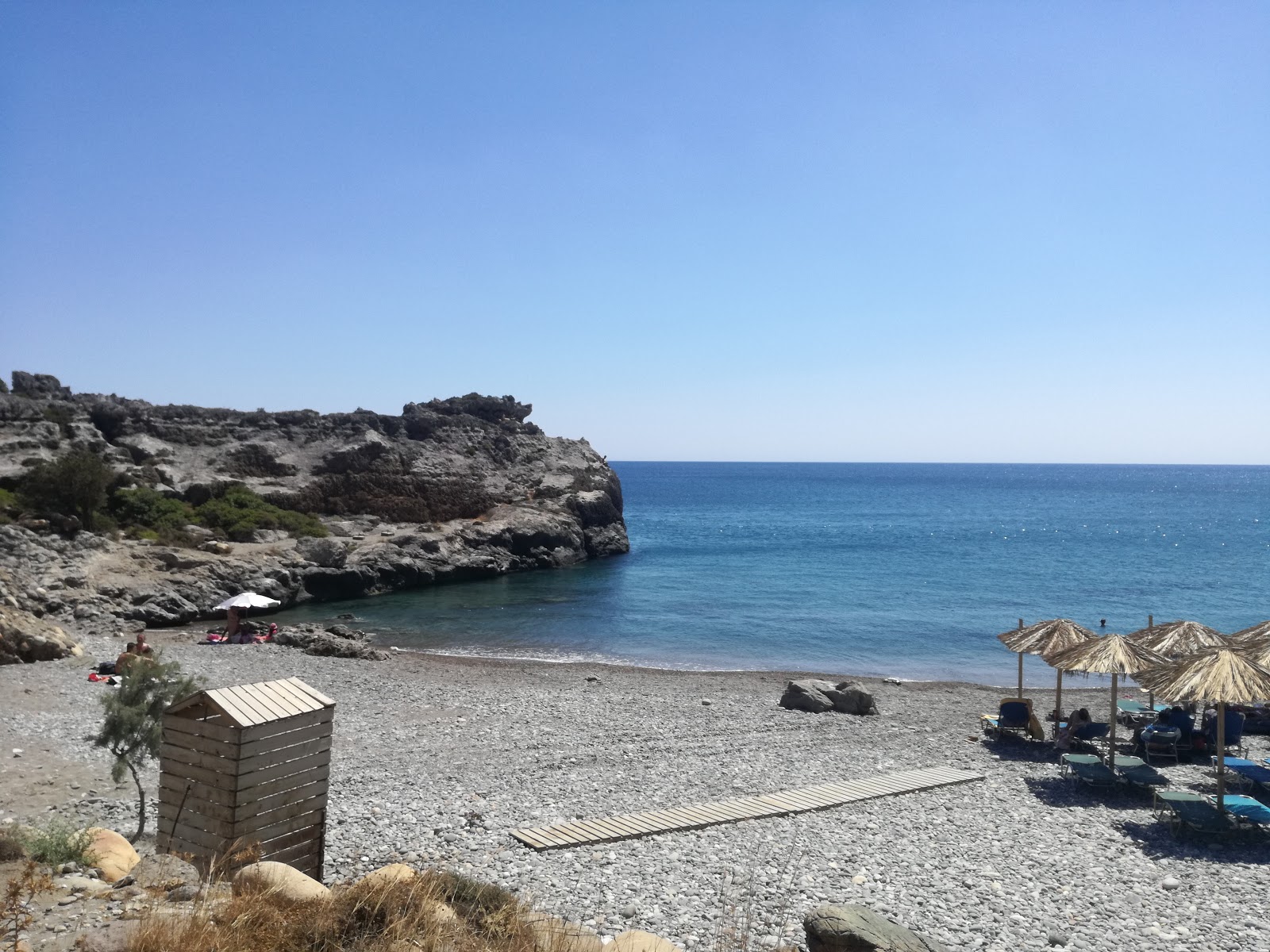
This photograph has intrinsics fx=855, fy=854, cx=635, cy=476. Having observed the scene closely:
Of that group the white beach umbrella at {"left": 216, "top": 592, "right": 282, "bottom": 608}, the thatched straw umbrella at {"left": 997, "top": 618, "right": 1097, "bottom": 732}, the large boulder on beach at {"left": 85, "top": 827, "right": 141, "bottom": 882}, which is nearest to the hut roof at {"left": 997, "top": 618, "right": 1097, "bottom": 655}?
the thatched straw umbrella at {"left": 997, "top": 618, "right": 1097, "bottom": 732}

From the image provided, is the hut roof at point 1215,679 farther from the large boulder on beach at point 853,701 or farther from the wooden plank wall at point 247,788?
the wooden plank wall at point 247,788

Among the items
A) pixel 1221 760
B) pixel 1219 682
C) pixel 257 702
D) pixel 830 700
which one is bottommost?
pixel 830 700

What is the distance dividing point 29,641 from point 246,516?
2293 centimetres

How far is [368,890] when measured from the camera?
562 cm

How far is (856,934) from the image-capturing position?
6.36 metres

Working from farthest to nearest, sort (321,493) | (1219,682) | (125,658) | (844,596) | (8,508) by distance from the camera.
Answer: (321,493), (844,596), (8,508), (125,658), (1219,682)

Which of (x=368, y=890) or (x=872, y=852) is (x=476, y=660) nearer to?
(x=872, y=852)

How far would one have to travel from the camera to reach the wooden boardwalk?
34.2 ft

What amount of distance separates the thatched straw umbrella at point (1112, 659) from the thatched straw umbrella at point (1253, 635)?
2.84 meters

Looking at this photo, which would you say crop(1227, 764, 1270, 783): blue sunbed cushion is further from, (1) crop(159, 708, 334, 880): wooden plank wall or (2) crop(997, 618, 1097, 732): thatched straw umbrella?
(1) crop(159, 708, 334, 880): wooden plank wall

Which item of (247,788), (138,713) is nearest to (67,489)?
(138,713)

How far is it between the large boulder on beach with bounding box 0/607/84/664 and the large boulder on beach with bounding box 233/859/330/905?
17.5 meters

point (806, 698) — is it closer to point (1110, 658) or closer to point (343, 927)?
point (1110, 658)

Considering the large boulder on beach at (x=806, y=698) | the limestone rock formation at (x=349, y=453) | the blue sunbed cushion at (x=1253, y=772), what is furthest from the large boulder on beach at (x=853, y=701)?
the limestone rock formation at (x=349, y=453)
